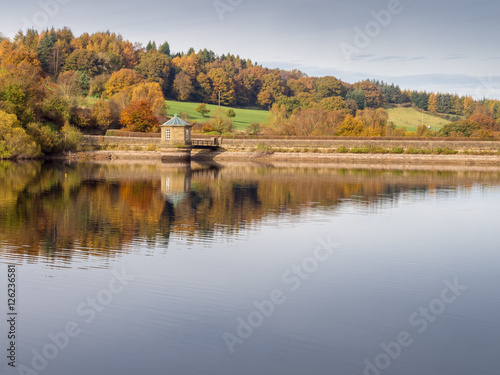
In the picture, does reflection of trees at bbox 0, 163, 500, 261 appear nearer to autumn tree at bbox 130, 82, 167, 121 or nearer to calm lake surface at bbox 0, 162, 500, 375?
calm lake surface at bbox 0, 162, 500, 375

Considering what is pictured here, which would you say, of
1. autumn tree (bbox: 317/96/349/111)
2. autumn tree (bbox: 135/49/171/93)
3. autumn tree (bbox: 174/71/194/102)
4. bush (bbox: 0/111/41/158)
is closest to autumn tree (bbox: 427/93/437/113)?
autumn tree (bbox: 317/96/349/111)

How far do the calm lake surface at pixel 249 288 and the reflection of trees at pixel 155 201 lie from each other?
153mm

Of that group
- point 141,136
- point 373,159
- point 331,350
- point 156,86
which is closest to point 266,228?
point 331,350

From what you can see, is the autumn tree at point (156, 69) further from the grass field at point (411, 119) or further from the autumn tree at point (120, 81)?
the grass field at point (411, 119)

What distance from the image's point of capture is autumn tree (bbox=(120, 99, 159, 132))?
254 ft

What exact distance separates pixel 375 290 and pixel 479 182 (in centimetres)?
3255

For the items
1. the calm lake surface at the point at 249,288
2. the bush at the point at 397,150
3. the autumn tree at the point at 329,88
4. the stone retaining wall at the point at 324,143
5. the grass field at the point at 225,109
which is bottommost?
the calm lake surface at the point at 249,288

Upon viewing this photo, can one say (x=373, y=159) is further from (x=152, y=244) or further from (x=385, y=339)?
(x=385, y=339)

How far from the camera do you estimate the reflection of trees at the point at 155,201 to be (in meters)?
18.0

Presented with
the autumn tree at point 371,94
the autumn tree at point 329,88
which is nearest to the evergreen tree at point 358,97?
the autumn tree at point 329,88

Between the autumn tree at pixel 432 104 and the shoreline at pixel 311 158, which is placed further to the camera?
the autumn tree at pixel 432 104

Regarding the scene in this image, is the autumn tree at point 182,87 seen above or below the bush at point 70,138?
above

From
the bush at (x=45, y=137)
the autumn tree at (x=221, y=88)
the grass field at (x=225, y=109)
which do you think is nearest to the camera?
the bush at (x=45, y=137)

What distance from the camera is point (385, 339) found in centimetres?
973
